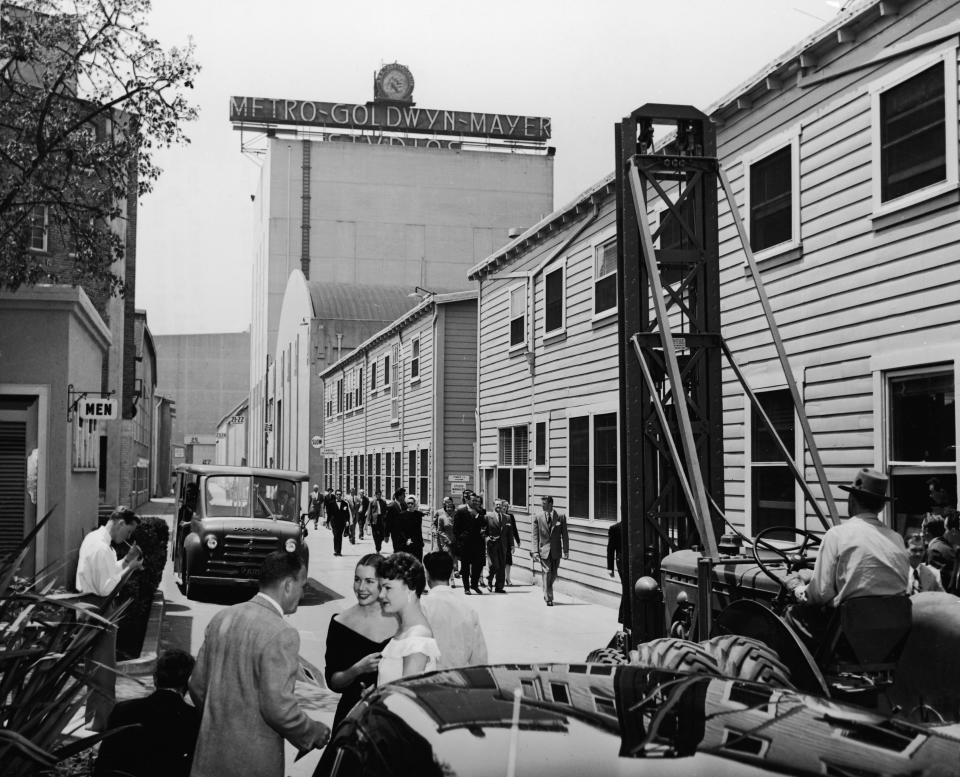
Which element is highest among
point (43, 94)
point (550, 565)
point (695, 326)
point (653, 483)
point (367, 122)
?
point (367, 122)

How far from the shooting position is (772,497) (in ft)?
43.7

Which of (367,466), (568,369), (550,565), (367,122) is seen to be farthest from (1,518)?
(367,122)

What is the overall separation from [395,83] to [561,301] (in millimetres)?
68629

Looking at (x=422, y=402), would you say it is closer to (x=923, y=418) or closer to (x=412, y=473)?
(x=412, y=473)

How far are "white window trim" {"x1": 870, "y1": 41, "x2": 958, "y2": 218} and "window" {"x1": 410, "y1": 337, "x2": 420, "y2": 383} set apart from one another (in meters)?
Result: 22.8

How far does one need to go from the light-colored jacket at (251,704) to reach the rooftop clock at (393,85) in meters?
82.9

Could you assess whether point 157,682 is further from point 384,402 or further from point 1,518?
point 384,402

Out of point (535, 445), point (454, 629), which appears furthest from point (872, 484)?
point (535, 445)

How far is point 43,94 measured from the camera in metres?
14.5

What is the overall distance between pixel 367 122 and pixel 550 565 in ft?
227

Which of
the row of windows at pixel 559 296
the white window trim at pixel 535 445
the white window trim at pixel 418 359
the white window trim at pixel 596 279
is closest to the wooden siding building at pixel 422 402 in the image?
the white window trim at pixel 418 359

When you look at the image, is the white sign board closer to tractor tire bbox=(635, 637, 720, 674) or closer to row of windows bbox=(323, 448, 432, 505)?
row of windows bbox=(323, 448, 432, 505)

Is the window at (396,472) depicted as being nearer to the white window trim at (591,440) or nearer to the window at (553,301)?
the window at (553,301)

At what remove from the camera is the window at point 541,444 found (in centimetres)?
2173
